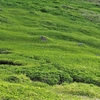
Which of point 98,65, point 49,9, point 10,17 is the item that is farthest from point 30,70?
point 49,9

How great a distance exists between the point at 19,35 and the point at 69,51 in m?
8.50

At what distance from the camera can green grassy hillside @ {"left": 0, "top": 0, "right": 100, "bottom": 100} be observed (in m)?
26.3

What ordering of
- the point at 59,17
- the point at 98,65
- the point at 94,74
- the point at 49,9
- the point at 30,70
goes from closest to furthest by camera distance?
the point at 30,70, the point at 94,74, the point at 98,65, the point at 59,17, the point at 49,9

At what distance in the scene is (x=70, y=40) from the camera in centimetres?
4875

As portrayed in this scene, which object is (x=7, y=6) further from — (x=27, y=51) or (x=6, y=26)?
(x=27, y=51)

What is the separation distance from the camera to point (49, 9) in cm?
6806

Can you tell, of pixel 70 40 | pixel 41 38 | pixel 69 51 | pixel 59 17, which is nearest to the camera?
pixel 69 51

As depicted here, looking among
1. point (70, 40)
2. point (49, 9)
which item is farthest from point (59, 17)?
point (70, 40)

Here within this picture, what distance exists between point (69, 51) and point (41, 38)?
214 inches

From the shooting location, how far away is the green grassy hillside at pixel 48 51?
2629cm

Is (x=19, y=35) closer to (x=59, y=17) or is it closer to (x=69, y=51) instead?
(x=69, y=51)

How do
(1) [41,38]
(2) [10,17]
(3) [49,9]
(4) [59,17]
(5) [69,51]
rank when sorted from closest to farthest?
(5) [69,51] < (1) [41,38] < (2) [10,17] < (4) [59,17] < (3) [49,9]

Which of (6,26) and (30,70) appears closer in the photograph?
(30,70)

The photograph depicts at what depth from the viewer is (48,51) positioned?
3862 centimetres
